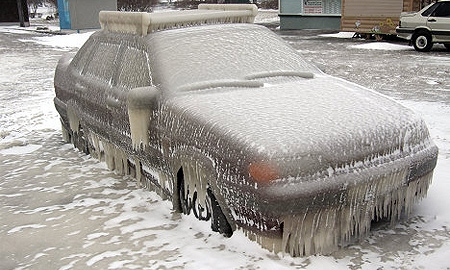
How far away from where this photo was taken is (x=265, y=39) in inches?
185

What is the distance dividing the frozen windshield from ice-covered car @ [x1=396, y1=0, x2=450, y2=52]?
12962 mm

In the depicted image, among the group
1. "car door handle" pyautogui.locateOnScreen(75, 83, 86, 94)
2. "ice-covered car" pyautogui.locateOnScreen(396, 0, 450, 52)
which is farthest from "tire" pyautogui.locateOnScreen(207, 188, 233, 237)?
"ice-covered car" pyautogui.locateOnScreen(396, 0, 450, 52)

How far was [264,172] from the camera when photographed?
2.92m

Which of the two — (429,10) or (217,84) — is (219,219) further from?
(429,10)

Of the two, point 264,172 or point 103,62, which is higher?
point 103,62

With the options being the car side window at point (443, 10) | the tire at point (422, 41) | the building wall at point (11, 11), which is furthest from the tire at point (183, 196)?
the building wall at point (11, 11)

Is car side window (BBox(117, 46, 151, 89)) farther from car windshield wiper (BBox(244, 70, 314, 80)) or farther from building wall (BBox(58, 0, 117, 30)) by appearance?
building wall (BBox(58, 0, 117, 30))

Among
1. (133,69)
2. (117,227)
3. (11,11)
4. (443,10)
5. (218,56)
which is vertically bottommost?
(117,227)

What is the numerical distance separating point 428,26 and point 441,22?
0.46m

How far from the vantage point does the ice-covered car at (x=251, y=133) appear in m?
2.99

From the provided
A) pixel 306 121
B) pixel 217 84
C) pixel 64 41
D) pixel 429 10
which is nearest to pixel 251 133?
pixel 306 121

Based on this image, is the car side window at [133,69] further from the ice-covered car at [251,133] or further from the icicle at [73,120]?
the icicle at [73,120]

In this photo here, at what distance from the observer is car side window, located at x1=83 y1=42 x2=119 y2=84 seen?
192 inches

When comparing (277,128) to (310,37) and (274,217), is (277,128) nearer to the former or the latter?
(274,217)
